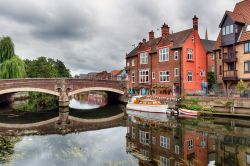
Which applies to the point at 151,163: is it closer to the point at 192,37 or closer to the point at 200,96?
the point at 200,96

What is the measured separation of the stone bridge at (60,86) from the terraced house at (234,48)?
20.6m

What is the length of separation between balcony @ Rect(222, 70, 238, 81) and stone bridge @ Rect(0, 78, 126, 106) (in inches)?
805

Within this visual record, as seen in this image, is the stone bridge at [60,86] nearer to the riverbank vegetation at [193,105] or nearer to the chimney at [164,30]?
the chimney at [164,30]

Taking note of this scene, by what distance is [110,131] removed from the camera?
21766 mm

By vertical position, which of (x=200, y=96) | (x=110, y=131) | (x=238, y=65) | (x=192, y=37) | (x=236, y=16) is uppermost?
(x=236, y=16)

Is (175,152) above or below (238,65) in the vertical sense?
below

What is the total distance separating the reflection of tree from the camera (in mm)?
12512

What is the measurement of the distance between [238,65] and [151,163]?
24469 mm

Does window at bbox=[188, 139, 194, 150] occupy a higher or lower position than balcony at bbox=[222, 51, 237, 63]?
lower

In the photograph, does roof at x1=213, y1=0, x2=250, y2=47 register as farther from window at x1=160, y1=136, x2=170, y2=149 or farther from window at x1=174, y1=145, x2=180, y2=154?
window at x1=174, y1=145, x2=180, y2=154

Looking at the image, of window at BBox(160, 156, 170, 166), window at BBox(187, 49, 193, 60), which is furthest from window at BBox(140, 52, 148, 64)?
window at BBox(160, 156, 170, 166)

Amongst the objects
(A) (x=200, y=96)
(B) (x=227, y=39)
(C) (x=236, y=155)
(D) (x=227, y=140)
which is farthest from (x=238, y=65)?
(C) (x=236, y=155)

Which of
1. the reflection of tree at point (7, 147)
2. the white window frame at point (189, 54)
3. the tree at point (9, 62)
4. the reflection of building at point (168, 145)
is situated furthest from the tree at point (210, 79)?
the tree at point (9, 62)

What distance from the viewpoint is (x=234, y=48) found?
31.0 meters
